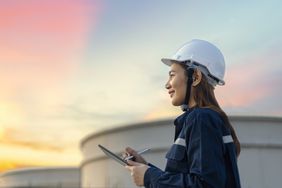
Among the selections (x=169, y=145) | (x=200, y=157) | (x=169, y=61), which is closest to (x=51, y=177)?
(x=169, y=145)

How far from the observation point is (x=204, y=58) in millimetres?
3346

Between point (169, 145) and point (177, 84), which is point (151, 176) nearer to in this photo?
point (177, 84)

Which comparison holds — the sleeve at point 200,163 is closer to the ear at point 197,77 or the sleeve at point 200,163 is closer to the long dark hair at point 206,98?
the long dark hair at point 206,98

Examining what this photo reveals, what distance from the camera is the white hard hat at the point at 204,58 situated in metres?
3.31

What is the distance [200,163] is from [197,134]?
19 cm

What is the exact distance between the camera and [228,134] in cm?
305

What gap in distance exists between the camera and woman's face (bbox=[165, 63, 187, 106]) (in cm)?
322

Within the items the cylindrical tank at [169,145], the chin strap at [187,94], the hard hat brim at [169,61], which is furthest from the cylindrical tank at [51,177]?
the chin strap at [187,94]

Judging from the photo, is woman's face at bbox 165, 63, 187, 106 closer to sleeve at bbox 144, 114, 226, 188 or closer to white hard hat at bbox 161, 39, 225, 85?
white hard hat at bbox 161, 39, 225, 85

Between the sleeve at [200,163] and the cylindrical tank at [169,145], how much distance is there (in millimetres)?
24216

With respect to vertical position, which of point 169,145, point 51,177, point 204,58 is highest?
point 51,177

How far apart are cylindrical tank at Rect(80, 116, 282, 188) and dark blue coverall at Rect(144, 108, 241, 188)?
24.1m

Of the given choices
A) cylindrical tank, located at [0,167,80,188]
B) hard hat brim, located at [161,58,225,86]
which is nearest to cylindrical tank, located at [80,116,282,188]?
hard hat brim, located at [161,58,225,86]

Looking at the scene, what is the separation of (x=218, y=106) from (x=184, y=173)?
0.56 metres
